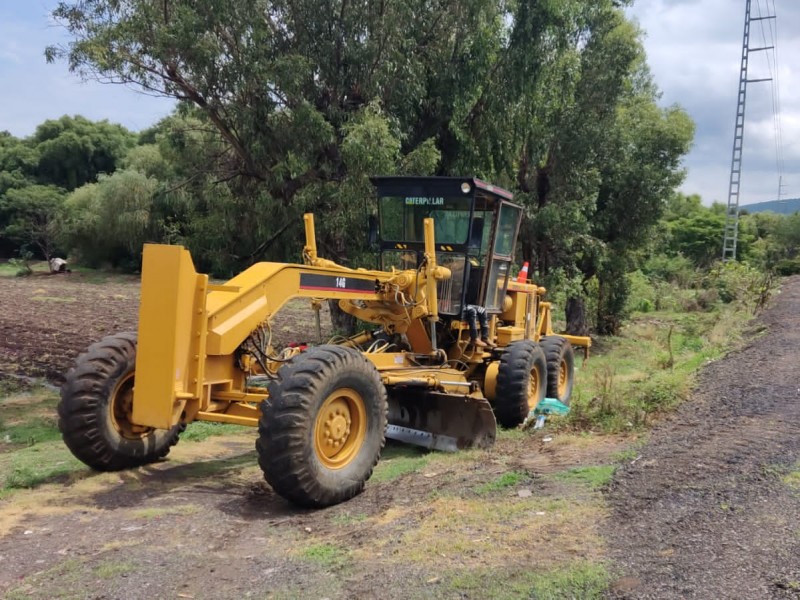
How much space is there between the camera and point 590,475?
18.7 feet

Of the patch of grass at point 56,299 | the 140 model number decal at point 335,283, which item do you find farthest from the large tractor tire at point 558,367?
the patch of grass at point 56,299

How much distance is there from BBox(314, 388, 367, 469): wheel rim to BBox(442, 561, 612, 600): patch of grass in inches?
75.1

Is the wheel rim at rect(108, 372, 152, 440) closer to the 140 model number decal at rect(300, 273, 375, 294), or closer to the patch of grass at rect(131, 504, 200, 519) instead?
the patch of grass at rect(131, 504, 200, 519)

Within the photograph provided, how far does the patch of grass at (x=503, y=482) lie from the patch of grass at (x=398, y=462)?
0.97 m

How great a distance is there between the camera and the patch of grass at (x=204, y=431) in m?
7.98

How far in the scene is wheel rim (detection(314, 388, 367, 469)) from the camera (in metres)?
5.57

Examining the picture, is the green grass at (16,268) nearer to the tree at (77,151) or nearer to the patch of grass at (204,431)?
the tree at (77,151)

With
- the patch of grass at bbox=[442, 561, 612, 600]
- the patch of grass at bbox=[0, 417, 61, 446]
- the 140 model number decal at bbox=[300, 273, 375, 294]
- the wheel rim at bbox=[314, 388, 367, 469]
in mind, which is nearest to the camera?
the patch of grass at bbox=[442, 561, 612, 600]

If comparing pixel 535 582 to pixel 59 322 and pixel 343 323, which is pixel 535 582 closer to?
pixel 343 323

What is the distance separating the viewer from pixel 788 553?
385cm

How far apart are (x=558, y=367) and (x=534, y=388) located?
0.81m

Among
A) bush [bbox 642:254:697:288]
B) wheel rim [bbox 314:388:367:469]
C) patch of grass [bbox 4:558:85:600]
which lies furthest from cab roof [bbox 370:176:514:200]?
bush [bbox 642:254:697:288]

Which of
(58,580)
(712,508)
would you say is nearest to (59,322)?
(58,580)

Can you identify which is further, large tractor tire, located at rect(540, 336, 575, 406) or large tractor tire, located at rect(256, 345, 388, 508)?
large tractor tire, located at rect(540, 336, 575, 406)
